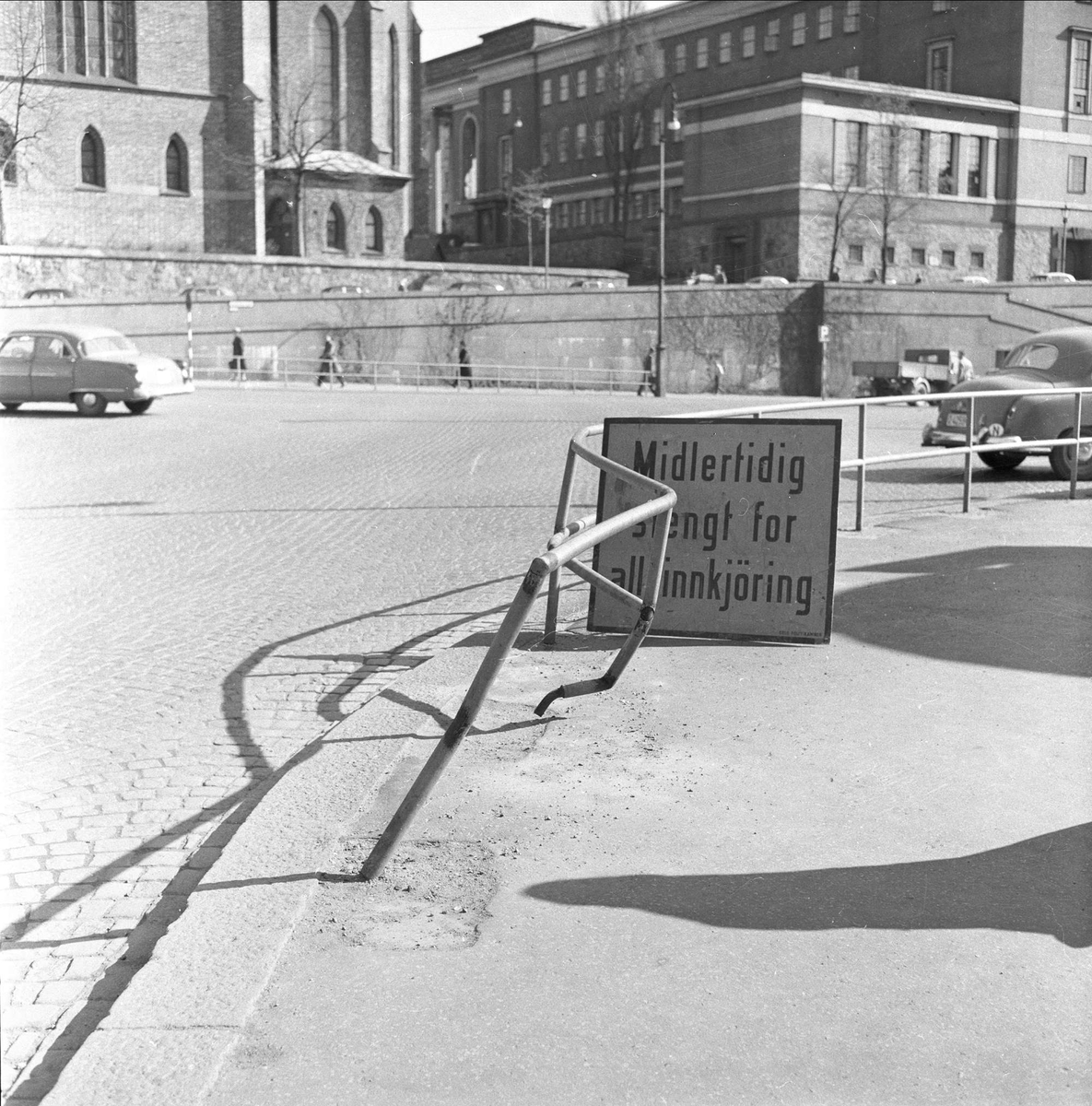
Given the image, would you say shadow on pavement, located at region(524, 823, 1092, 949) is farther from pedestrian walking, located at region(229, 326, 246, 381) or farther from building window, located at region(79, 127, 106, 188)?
building window, located at region(79, 127, 106, 188)

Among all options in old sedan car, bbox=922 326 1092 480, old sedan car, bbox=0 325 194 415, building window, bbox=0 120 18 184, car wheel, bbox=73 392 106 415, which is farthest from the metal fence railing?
old sedan car, bbox=922 326 1092 480

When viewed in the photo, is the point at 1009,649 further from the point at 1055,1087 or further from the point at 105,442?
the point at 105,442

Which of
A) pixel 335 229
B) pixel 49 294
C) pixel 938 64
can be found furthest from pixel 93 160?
pixel 938 64

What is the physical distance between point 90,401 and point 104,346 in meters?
1.19

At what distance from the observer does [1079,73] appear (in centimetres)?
1372

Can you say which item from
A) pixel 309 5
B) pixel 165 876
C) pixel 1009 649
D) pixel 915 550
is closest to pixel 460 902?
pixel 165 876

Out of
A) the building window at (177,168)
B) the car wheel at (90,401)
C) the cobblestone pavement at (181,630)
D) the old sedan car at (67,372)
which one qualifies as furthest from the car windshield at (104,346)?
the building window at (177,168)

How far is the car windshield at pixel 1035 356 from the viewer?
17.1m

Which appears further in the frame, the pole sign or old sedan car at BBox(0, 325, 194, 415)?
old sedan car at BBox(0, 325, 194, 415)

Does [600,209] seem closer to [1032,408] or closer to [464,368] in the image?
[464,368]

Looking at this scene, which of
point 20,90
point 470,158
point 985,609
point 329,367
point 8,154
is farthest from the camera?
point 470,158

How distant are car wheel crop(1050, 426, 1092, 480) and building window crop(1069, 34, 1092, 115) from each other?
3.42m

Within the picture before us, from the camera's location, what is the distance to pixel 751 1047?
10.1 feet

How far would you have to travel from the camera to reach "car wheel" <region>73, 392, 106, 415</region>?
26.3m
